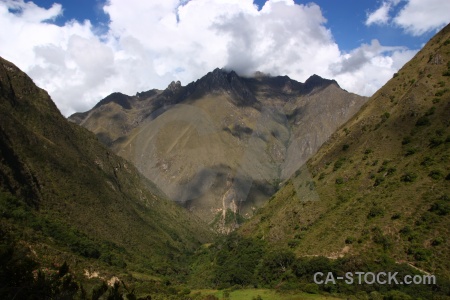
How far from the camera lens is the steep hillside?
6375 cm

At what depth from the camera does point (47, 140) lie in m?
142

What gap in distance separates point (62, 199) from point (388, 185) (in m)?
104

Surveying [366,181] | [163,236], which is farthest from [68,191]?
[366,181]

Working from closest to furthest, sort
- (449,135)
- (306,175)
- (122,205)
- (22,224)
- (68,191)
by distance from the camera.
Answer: (449,135), (22,224), (306,175), (68,191), (122,205)

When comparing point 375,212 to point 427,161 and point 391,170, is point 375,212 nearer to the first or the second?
point 391,170

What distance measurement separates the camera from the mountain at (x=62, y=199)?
101m

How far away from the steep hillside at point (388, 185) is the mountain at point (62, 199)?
50400 mm

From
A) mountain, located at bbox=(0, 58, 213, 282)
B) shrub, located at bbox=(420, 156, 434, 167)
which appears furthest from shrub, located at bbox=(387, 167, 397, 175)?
mountain, located at bbox=(0, 58, 213, 282)

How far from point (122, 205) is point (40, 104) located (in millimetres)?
57092

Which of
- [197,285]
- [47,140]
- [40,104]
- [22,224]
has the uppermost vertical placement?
[40,104]

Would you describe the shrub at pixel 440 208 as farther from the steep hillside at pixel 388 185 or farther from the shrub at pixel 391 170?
the shrub at pixel 391 170

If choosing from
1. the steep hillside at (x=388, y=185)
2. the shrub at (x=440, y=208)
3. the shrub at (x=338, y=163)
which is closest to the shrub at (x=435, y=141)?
the steep hillside at (x=388, y=185)

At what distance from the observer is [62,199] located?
12862 centimetres

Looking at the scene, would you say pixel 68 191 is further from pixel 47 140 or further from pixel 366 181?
pixel 366 181
